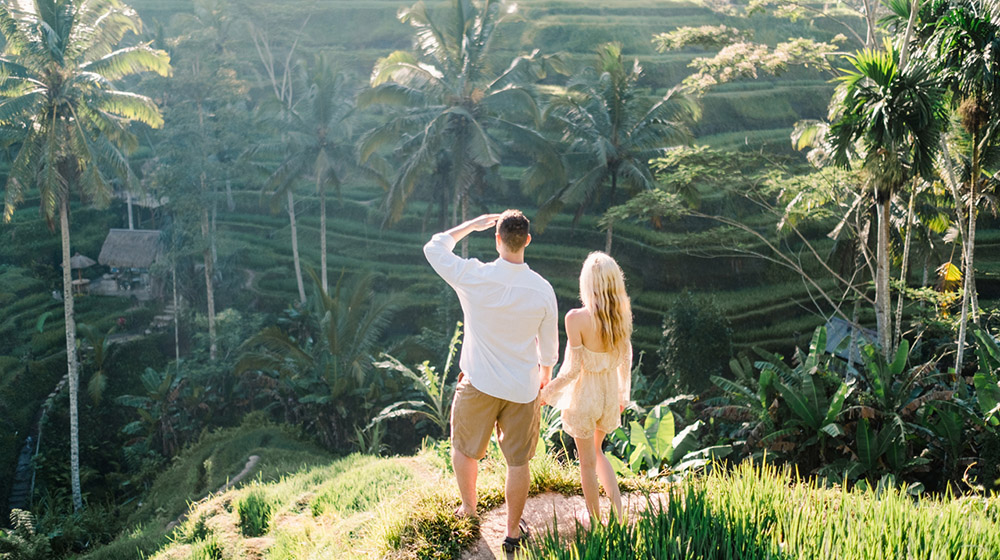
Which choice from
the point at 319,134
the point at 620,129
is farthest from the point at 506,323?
the point at 319,134

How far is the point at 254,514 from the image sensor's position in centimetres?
552

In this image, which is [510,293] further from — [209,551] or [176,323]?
[176,323]

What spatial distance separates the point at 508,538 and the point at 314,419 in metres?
11.5

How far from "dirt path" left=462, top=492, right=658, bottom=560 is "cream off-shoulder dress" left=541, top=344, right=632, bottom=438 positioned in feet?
1.20

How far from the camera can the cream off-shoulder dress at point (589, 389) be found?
3.26m

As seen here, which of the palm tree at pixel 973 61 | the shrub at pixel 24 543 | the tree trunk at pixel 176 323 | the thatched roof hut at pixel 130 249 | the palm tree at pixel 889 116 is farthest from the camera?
the thatched roof hut at pixel 130 249

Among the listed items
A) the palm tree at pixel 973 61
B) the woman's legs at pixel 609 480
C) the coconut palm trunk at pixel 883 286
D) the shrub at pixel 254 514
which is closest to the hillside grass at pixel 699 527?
the woman's legs at pixel 609 480

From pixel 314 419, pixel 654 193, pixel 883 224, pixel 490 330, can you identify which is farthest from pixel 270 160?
pixel 490 330

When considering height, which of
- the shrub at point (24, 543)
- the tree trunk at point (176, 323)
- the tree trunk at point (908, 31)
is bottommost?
the shrub at point (24, 543)

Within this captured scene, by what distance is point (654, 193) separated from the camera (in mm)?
12297

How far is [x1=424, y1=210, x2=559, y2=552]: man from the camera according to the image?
3029 mm

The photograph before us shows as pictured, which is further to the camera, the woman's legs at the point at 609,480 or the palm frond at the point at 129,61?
the palm frond at the point at 129,61

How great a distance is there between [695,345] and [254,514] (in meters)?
8.41

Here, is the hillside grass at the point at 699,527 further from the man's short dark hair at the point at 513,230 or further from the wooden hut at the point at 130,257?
the wooden hut at the point at 130,257
